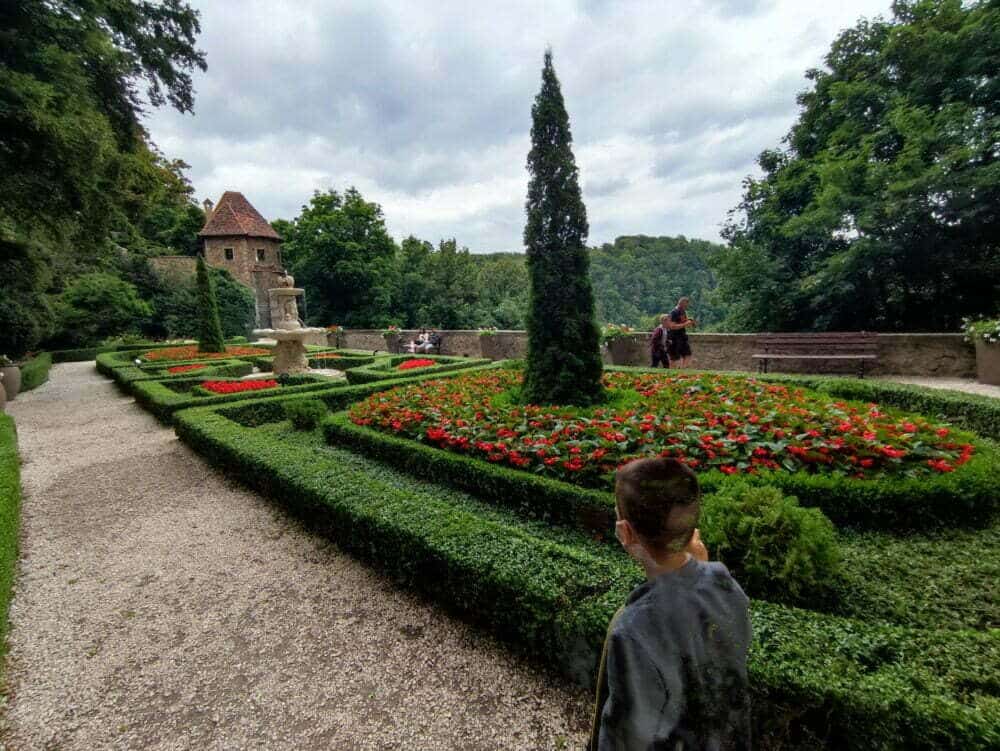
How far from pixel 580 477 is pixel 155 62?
15.4m

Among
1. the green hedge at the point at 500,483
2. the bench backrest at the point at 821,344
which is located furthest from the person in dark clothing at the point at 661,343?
the green hedge at the point at 500,483

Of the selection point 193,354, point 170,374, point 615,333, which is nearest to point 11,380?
point 170,374

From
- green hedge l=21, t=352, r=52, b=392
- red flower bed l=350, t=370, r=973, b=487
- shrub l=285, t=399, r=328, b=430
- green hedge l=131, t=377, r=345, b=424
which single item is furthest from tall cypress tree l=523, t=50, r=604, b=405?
green hedge l=21, t=352, r=52, b=392

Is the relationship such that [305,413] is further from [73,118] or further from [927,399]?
[927,399]

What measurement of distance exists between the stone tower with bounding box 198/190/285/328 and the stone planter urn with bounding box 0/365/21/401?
66.1 feet

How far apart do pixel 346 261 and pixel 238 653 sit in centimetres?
2979

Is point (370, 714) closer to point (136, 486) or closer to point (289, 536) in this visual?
point (289, 536)

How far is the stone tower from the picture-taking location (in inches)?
1214

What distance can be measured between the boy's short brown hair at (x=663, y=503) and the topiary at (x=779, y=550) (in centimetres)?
173

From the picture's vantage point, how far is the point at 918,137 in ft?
32.3

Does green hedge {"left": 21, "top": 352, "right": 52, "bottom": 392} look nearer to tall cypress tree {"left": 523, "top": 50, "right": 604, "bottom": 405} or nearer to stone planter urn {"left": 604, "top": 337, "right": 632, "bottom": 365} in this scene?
tall cypress tree {"left": 523, "top": 50, "right": 604, "bottom": 405}

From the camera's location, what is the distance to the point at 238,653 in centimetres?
254

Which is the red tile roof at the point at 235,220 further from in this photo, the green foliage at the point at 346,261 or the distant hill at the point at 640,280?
the distant hill at the point at 640,280

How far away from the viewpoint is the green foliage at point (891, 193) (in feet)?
32.7
